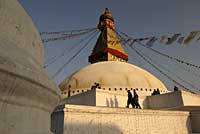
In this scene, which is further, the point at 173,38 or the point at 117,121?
the point at 173,38

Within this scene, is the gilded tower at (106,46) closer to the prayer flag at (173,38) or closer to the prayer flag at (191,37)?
the prayer flag at (173,38)

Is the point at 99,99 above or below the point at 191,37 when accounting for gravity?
below

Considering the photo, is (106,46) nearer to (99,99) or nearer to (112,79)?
(112,79)

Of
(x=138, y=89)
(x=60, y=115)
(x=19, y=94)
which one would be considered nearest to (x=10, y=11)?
(x=19, y=94)

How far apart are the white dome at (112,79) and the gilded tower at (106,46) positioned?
458cm

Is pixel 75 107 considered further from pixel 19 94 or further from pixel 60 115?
pixel 19 94

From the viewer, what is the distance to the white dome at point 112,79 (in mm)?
11742

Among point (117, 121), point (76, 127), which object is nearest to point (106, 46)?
point (117, 121)

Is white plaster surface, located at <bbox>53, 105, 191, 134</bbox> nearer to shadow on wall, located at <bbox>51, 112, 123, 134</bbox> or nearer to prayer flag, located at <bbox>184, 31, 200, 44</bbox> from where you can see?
shadow on wall, located at <bbox>51, 112, 123, 134</bbox>

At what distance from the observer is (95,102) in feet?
27.3

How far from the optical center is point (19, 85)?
2.88ft

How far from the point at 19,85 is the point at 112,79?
1117 cm

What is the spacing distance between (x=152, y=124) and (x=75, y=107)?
2851 mm

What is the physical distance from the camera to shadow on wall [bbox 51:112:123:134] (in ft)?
16.4
